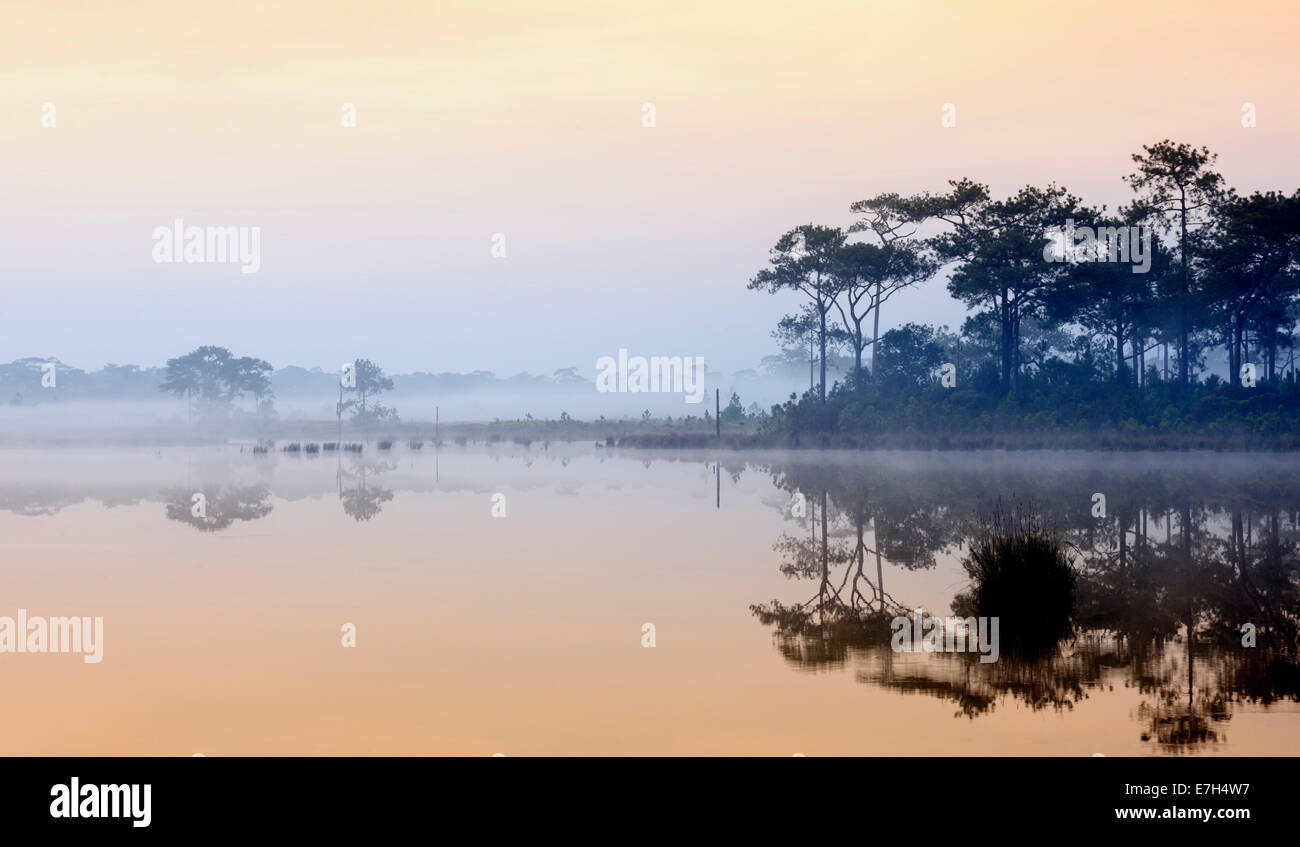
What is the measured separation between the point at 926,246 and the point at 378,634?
57.7 metres

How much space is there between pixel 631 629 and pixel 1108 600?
20.0 feet

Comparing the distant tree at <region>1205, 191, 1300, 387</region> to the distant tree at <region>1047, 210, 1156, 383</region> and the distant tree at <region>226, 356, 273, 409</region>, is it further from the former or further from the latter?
the distant tree at <region>226, 356, 273, 409</region>

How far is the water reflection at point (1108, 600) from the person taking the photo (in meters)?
10.3

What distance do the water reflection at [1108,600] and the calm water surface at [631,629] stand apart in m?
0.06

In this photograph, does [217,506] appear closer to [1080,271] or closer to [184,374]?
[1080,271]

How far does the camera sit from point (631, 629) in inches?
524

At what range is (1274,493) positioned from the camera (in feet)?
98.4

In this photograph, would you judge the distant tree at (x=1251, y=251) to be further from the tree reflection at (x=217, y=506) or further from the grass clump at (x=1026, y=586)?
the grass clump at (x=1026, y=586)

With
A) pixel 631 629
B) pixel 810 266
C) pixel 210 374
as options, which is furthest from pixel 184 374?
pixel 631 629

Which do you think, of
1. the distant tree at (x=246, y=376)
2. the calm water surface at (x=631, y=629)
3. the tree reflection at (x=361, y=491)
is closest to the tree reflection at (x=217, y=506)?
the calm water surface at (x=631, y=629)
